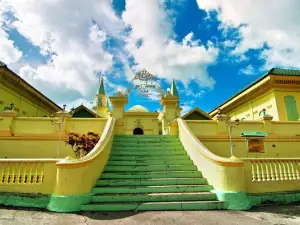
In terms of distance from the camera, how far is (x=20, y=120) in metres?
12.5

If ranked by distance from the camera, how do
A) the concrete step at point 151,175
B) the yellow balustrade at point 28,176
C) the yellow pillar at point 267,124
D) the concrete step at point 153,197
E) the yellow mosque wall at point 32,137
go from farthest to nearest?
the yellow pillar at point 267,124, the yellow mosque wall at point 32,137, the concrete step at point 151,175, the concrete step at point 153,197, the yellow balustrade at point 28,176

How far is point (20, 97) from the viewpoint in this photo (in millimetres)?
21047

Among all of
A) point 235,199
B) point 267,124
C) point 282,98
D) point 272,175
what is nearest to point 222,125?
point 267,124

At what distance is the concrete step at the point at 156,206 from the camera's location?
19.1 feet

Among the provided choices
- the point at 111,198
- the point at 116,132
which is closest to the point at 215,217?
the point at 111,198

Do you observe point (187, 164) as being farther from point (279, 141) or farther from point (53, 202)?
point (279, 141)

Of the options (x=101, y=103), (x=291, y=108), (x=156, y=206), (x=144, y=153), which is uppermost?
(x=101, y=103)

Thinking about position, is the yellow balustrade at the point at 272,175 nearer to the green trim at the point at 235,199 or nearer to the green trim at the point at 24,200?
the green trim at the point at 235,199

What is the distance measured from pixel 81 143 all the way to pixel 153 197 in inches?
269

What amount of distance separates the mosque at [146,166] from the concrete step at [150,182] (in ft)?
0.11

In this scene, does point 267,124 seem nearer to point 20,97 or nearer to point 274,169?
point 274,169

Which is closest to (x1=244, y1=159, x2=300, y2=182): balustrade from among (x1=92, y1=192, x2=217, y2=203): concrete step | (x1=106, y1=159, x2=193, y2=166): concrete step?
(x1=92, y1=192, x2=217, y2=203): concrete step

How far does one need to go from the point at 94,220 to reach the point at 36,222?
129cm

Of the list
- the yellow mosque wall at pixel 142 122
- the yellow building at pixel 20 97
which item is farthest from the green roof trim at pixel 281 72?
the yellow building at pixel 20 97
